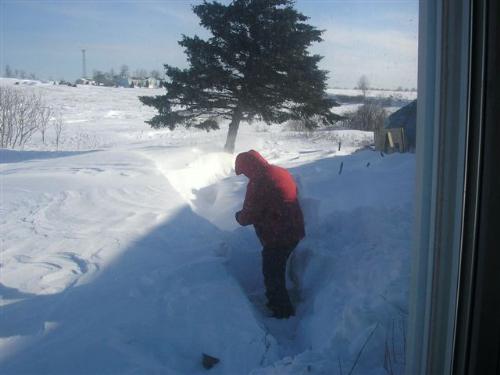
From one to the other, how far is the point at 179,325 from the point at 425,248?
202 cm

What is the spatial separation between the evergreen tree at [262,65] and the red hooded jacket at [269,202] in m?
0.80

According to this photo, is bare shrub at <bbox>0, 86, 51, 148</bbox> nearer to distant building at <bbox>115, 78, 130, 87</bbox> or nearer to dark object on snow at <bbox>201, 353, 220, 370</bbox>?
distant building at <bbox>115, 78, 130, 87</bbox>

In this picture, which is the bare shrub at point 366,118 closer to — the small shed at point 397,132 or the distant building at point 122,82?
the small shed at point 397,132

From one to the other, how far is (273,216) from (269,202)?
14cm

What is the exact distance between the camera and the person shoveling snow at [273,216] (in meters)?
3.76

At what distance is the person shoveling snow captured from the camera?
3760mm

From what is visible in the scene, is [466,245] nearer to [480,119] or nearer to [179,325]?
[480,119]

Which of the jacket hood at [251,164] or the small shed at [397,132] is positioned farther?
the jacket hood at [251,164]

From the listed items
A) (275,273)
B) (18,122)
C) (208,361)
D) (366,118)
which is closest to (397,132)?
(366,118)

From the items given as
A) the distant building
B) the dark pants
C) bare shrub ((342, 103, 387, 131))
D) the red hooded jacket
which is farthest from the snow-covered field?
the distant building

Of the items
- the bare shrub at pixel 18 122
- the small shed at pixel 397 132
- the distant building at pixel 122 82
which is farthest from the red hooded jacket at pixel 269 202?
the bare shrub at pixel 18 122

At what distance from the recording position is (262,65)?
169 inches

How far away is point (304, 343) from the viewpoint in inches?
123

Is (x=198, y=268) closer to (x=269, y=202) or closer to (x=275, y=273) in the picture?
(x=275, y=273)
